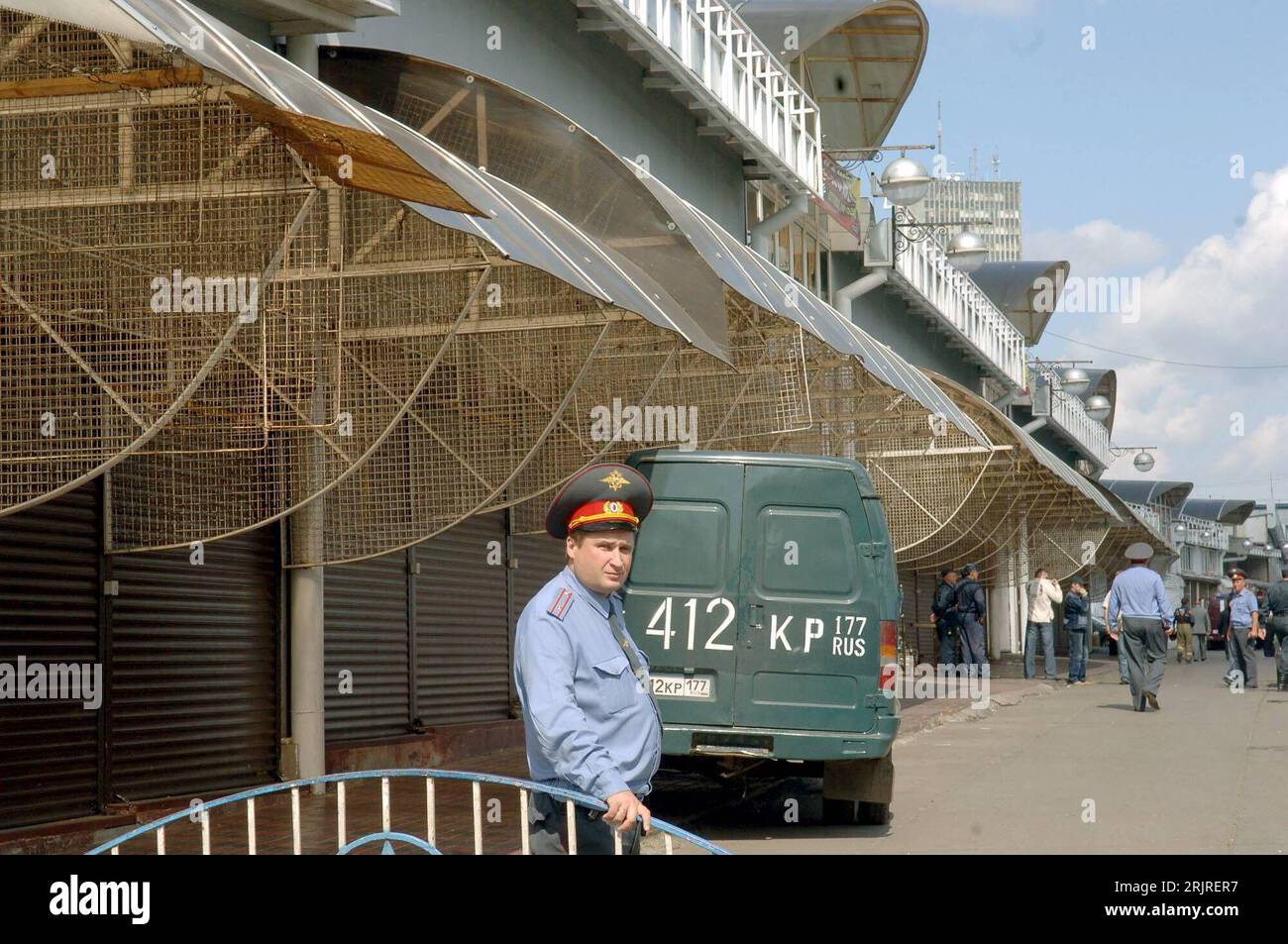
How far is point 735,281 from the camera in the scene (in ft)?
45.9

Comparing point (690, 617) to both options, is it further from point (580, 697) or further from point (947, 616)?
point (947, 616)

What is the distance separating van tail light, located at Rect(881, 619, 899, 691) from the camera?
36.4 feet

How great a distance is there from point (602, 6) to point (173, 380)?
10.7 m

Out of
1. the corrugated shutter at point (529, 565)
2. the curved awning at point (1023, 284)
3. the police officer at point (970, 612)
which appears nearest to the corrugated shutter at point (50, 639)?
the corrugated shutter at point (529, 565)

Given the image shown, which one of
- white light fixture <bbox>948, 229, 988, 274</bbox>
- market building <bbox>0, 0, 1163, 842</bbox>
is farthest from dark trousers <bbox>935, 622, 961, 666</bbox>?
white light fixture <bbox>948, 229, 988, 274</bbox>

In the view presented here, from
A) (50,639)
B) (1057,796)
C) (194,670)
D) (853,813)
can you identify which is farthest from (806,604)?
(50,639)

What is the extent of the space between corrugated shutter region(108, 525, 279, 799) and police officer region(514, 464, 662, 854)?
7.13 meters

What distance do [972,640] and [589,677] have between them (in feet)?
75.7

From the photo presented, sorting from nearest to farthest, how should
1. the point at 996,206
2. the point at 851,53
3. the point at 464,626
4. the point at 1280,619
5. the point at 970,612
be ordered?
the point at 464,626, the point at 970,612, the point at 1280,619, the point at 851,53, the point at 996,206

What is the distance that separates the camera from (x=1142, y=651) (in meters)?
21.3

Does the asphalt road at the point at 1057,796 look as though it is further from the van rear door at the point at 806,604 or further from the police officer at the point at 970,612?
the police officer at the point at 970,612

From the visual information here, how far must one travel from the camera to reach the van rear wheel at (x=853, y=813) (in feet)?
38.1

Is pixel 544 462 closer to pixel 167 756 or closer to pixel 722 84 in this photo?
pixel 167 756

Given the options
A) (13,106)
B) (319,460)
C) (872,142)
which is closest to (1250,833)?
(319,460)
